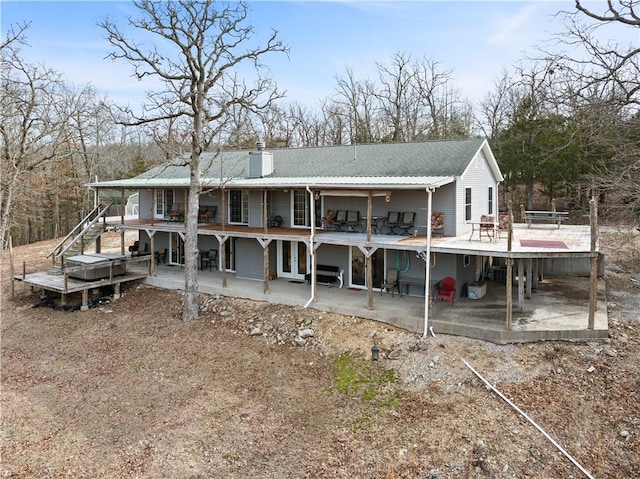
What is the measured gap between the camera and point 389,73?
37.9 metres

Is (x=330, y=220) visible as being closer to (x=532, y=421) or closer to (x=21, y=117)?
(x=532, y=421)

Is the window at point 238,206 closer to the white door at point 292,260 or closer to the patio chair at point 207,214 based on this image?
the patio chair at point 207,214

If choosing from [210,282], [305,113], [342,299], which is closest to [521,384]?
[342,299]

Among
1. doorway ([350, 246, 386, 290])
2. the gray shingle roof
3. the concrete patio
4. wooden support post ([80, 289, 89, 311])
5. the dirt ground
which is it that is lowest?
the dirt ground

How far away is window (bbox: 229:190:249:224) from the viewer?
18.3m

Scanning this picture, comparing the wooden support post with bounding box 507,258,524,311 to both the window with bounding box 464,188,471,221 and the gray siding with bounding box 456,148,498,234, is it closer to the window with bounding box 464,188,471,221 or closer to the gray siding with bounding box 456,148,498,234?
the gray siding with bounding box 456,148,498,234

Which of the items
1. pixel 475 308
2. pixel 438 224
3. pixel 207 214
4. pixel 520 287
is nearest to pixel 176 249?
pixel 207 214

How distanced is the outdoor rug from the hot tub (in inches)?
583

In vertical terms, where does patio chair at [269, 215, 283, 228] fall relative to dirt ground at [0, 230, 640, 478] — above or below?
above

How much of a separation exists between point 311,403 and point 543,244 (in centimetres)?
791

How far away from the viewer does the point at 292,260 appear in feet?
56.1

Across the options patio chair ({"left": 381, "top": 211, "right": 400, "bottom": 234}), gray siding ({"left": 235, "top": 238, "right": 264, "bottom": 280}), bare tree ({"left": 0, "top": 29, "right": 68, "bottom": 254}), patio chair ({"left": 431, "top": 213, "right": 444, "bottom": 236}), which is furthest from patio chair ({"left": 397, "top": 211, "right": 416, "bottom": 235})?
bare tree ({"left": 0, "top": 29, "right": 68, "bottom": 254})

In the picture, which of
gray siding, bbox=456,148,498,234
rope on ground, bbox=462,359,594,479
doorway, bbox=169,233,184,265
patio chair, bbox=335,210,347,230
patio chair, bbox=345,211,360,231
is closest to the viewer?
rope on ground, bbox=462,359,594,479

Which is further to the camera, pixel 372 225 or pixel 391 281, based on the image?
pixel 372 225
